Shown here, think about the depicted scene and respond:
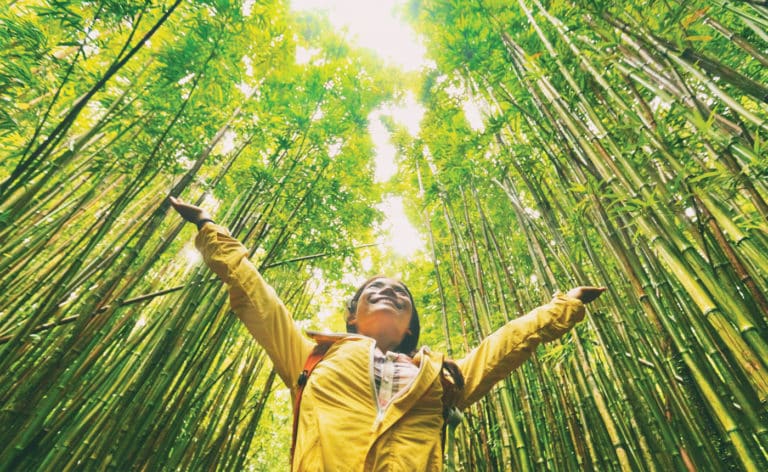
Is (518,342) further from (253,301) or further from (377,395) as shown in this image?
(253,301)

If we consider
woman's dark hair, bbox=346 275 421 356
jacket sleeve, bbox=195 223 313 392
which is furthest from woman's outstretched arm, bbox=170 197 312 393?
woman's dark hair, bbox=346 275 421 356

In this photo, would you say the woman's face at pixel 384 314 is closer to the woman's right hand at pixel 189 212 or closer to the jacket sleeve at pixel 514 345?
the jacket sleeve at pixel 514 345

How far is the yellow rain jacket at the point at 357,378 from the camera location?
1.06 m

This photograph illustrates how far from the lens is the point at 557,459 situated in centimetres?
210

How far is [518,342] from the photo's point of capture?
1415 mm

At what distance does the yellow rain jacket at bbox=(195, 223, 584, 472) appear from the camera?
106 centimetres

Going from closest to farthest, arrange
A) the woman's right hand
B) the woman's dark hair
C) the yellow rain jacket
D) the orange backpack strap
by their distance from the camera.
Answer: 1. the yellow rain jacket
2. the orange backpack strap
3. the woman's right hand
4. the woman's dark hair

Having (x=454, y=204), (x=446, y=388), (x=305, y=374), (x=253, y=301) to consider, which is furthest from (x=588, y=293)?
(x=454, y=204)

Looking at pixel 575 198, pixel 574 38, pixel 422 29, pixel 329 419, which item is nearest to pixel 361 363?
pixel 329 419

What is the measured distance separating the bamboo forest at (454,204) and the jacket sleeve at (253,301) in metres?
0.47

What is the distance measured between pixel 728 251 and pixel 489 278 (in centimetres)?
249

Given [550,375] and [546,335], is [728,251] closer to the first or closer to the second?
[546,335]

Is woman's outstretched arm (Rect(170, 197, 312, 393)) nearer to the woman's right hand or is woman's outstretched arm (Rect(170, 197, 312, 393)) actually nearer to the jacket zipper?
the woman's right hand

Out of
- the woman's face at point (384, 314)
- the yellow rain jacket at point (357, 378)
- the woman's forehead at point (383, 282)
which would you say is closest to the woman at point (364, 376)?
the yellow rain jacket at point (357, 378)
